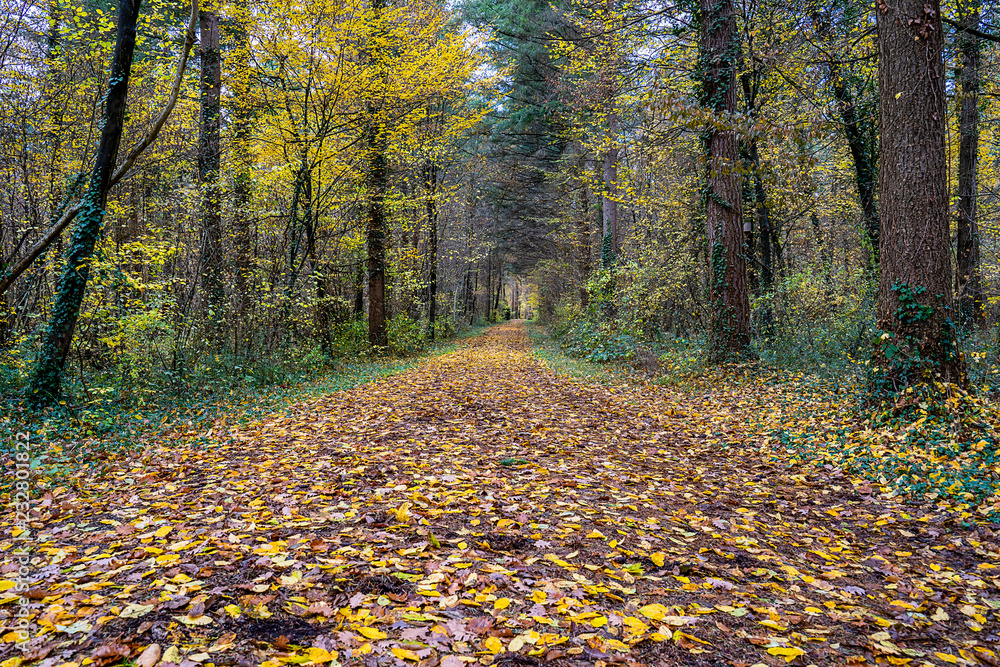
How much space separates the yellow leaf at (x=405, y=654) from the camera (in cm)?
209

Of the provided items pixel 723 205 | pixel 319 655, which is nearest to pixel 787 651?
pixel 319 655

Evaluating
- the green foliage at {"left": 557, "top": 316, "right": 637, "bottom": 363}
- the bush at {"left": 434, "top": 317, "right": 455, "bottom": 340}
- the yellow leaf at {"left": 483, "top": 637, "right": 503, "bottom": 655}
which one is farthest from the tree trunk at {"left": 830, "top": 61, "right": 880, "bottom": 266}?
the bush at {"left": 434, "top": 317, "right": 455, "bottom": 340}

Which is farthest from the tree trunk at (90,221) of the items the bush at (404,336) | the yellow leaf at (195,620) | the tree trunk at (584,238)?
the tree trunk at (584,238)

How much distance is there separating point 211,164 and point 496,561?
10.3 m

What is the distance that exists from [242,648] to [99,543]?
1.87m

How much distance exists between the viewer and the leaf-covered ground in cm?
226

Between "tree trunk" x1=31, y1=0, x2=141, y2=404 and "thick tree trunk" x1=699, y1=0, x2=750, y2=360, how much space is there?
31.0ft

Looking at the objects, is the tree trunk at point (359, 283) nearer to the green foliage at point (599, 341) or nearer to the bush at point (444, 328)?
the green foliage at point (599, 341)

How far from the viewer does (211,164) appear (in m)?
10.0

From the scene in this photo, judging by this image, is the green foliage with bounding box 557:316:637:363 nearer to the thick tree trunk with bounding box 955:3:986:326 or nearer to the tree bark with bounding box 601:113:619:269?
the tree bark with bounding box 601:113:619:269

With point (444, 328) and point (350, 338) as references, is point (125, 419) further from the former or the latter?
point (444, 328)

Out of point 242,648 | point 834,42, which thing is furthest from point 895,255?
point 242,648

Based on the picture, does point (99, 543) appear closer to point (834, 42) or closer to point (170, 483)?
point (170, 483)

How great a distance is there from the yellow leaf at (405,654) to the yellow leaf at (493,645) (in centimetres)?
32
